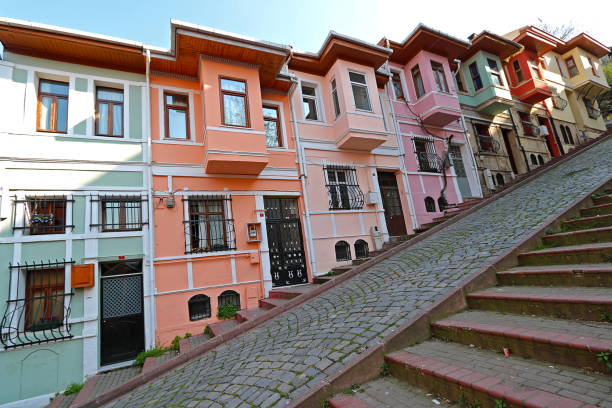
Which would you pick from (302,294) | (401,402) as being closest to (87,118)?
(302,294)

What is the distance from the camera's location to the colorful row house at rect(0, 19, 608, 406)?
665 centimetres

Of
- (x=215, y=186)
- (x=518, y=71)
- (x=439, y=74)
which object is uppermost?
(x=518, y=71)

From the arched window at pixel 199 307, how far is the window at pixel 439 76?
1283 cm

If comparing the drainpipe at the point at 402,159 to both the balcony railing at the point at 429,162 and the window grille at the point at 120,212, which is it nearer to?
the balcony railing at the point at 429,162

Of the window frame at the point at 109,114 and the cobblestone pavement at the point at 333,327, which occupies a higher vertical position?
the window frame at the point at 109,114

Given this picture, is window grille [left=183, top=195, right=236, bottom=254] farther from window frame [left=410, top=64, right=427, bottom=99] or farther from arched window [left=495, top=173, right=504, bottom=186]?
arched window [left=495, top=173, right=504, bottom=186]

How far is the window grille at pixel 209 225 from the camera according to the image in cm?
828

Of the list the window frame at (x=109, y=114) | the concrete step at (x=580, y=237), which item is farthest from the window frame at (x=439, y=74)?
the window frame at (x=109, y=114)

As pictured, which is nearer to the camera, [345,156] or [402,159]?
[345,156]

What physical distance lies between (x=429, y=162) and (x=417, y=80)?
3.94 m

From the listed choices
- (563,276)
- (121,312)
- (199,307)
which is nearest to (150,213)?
(121,312)

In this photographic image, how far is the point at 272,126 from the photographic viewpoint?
10453 mm

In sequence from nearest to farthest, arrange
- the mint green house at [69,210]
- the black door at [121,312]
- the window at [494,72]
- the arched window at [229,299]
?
the mint green house at [69,210] < the black door at [121,312] < the arched window at [229,299] < the window at [494,72]

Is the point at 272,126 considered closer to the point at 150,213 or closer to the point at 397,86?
the point at 150,213
